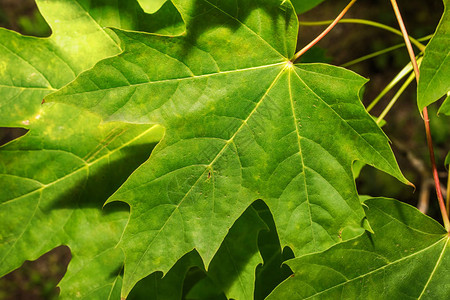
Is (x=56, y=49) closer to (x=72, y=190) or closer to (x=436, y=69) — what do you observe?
(x=72, y=190)

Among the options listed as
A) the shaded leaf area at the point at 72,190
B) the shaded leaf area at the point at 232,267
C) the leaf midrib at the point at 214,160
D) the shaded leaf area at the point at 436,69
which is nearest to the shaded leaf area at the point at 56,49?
the shaded leaf area at the point at 72,190

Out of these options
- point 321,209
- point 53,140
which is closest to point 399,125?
point 321,209

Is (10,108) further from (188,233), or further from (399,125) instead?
(399,125)

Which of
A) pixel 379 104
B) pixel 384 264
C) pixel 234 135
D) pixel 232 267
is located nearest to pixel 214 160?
pixel 234 135

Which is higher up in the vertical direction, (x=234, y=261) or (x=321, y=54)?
(x=321, y=54)

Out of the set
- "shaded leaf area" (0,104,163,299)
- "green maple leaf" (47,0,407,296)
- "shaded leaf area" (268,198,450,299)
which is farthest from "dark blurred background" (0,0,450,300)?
"shaded leaf area" (0,104,163,299)

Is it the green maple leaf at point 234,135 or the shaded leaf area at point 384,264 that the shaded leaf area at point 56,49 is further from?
the shaded leaf area at point 384,264
